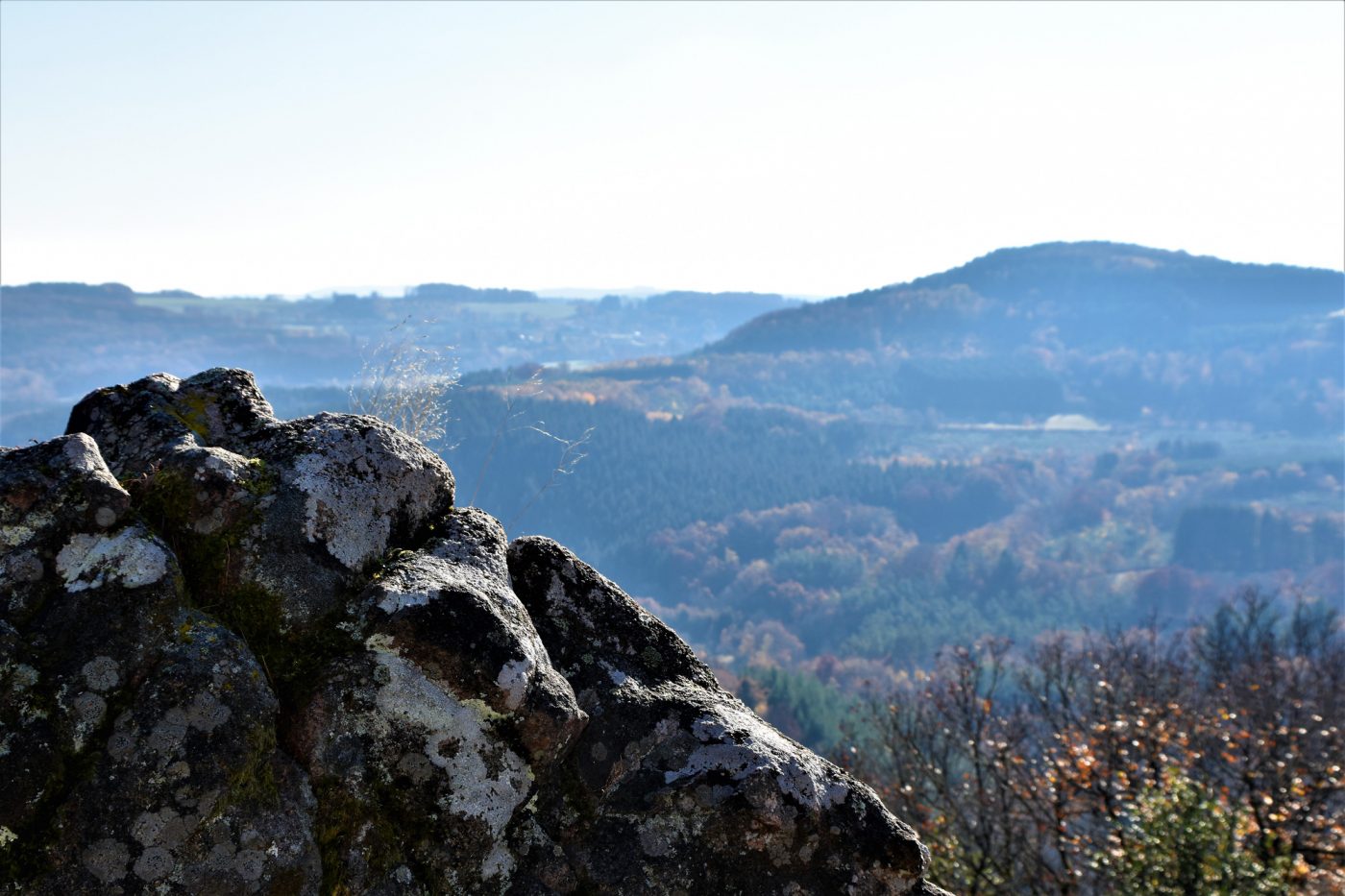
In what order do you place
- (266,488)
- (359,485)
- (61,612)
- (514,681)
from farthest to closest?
(359,485) < (266,488) < (514,681) < (61,612)

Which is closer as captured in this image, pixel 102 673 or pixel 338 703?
pixel 102 673

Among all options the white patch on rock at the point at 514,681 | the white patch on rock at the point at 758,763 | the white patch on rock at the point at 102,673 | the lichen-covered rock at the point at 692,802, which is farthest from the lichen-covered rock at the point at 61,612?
the white patch on rock at the point at 758,763

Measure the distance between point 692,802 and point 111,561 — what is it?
1965 millimetres

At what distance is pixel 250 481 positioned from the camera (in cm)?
353

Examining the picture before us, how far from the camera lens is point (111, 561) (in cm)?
319

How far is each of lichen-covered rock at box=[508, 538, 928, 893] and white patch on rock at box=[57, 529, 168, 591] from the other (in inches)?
49.4

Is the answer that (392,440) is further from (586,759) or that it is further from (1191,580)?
(1191,580)

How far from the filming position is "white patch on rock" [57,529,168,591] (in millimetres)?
3145

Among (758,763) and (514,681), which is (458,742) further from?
(758,763)

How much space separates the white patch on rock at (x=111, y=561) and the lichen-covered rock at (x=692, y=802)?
4.12 ft

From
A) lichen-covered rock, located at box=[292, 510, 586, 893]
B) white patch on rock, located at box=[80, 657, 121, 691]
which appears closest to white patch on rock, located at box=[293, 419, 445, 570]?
lichen-covered rock, located at box=[292, 510, 586, 893]

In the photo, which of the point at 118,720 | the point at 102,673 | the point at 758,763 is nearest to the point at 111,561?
the point at 102,673

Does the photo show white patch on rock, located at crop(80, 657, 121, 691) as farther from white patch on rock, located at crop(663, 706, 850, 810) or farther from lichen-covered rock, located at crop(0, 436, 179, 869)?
white patch on rock, located at crop(663, 706, 850, 810)

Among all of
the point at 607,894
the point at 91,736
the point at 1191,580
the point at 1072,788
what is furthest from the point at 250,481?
the point at 1191,580
